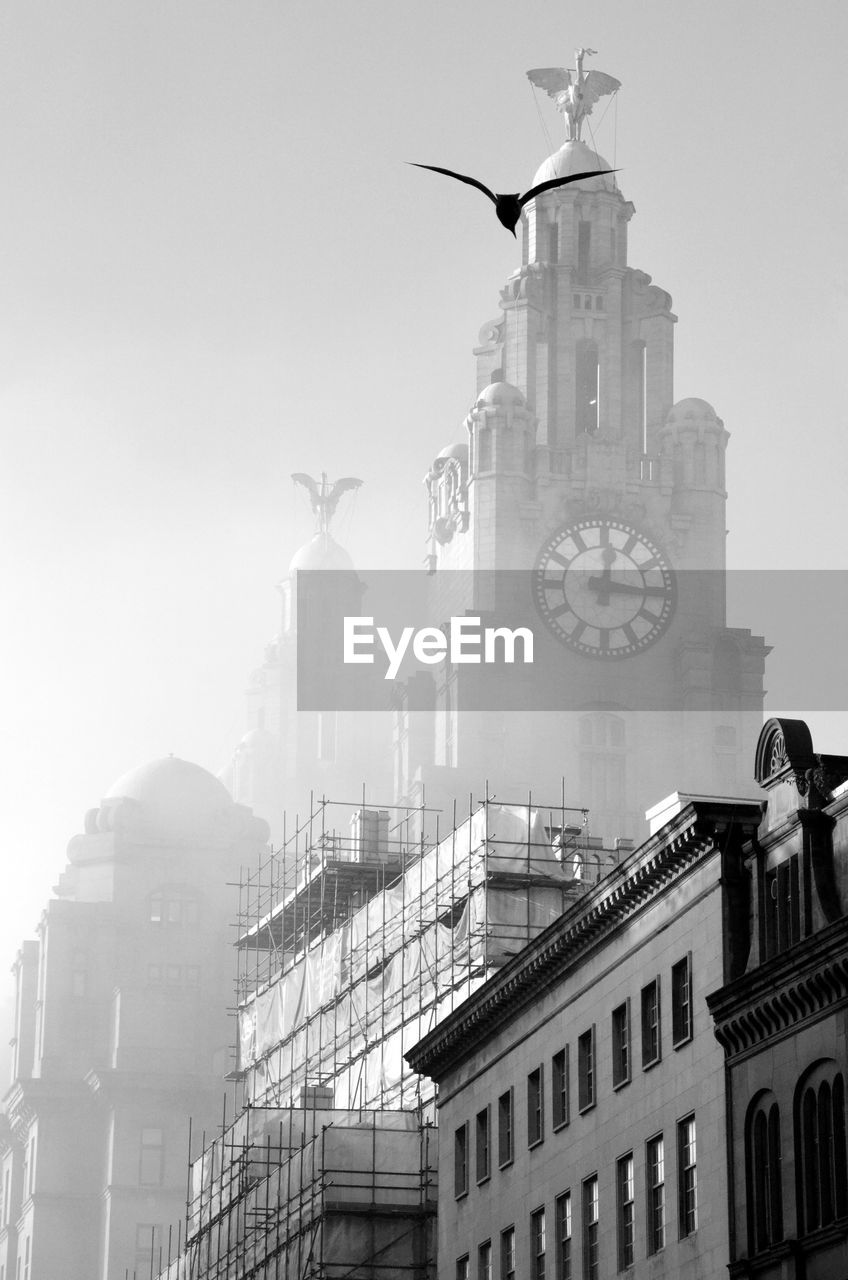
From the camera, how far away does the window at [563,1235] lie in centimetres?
6328

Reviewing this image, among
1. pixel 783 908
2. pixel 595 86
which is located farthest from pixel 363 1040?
pixel 595 86

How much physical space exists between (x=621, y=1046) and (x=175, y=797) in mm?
114672

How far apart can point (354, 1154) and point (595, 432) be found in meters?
74.6

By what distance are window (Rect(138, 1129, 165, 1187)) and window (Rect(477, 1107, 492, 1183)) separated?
90.6 metres

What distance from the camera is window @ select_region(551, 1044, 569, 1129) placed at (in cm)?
6494

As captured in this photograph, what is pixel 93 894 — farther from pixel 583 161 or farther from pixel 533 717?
pixel 583 161

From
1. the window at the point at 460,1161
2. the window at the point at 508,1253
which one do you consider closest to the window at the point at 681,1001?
the window at the point at 508,1253

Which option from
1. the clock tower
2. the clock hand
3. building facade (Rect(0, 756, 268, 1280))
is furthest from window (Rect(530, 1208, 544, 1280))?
building facade (Rect(0, 756, 268, 1280))

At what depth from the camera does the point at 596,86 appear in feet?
511

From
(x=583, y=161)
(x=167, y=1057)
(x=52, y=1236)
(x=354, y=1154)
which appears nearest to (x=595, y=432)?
(x=583, y=161)

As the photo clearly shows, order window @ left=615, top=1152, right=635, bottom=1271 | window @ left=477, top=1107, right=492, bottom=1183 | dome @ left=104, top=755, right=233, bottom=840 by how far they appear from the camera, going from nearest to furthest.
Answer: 1. window @ left=615, top=1152, right=635, bottom=1271
2. window @ left=477, top=1107, right=492, bottom=1183
3. dome @ left=104, top=755, right=233, bottom=840

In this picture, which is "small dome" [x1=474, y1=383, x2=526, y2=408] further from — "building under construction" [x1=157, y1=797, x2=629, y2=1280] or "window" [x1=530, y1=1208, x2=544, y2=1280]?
"window" [x1=530, y1=1208, x2=544, y2=1280]

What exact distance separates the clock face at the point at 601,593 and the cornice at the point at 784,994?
8530 cm

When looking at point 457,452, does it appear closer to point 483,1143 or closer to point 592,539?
point 592,539
